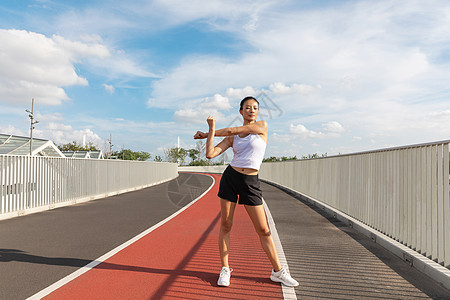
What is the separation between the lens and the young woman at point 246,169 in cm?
388

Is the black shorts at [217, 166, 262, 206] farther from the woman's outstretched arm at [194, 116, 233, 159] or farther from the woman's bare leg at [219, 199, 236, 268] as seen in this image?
the woman's outstretched arm at [194, 116, 233, 159]

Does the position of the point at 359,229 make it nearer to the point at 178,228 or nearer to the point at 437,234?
the point at 437,234

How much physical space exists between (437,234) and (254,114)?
2.94m

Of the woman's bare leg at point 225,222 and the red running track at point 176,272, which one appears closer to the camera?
the red running track at point 176,272

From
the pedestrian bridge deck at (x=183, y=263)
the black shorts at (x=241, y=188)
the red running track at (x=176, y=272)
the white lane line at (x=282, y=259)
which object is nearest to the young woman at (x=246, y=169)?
the black shorts at (x=241, y=188)

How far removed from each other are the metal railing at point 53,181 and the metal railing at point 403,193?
29.4ft

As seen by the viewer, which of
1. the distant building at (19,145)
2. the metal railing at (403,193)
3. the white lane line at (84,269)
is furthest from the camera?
the distant building at (19,145)

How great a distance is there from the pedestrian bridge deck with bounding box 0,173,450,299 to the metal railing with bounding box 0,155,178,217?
161 cm

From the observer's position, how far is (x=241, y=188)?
3.91 meters

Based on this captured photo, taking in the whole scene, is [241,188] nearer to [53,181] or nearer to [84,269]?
[84,269]

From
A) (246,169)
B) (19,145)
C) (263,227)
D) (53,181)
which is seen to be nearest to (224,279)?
(263,227)

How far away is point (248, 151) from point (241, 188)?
414 mm

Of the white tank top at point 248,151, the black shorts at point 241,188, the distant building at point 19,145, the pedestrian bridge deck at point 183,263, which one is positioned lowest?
the pedestrian bridge deck at point 183,263

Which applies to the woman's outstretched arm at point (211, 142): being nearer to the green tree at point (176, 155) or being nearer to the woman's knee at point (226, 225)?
the woman's knee at point (226, 225)
